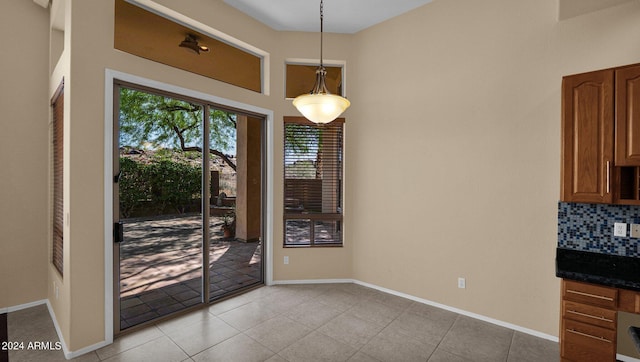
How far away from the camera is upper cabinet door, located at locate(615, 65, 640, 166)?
2.12 m

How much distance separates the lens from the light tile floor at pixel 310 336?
2.43 meters

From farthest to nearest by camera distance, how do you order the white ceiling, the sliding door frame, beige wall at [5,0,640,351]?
the white ceiling
the sliding door frame
beige wall at [5,0,640,351]

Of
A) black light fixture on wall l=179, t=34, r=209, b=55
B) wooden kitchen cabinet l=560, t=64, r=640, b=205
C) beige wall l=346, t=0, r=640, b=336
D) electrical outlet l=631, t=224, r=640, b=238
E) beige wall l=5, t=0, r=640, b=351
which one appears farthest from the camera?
black light fixture on wall l=179, t=34, r=209, b=55

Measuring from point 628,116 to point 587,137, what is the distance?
26 cm

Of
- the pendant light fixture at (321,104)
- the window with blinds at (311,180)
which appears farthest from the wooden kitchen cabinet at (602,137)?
the window with blinds at (311,180)

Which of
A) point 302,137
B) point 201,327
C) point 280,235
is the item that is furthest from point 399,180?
point 201,327

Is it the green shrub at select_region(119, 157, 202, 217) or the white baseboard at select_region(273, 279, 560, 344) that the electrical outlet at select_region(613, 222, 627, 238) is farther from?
the green shrub at select_region(119, 157, 202, 217)

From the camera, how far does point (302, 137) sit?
412 centimetres

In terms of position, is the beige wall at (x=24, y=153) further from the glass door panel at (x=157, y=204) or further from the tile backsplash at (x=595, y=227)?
the tile backsplash at (x=595, y=227)

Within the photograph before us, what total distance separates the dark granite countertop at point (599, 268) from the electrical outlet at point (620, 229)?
196 millimetres

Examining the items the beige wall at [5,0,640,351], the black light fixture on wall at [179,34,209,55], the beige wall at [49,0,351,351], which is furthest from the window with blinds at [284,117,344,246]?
the beige wall at [49,0,351,351]

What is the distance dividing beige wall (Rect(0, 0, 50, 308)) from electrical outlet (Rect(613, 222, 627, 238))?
5877mm

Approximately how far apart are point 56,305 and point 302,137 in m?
3.33

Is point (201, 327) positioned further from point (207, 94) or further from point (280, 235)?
point (207, 94)
